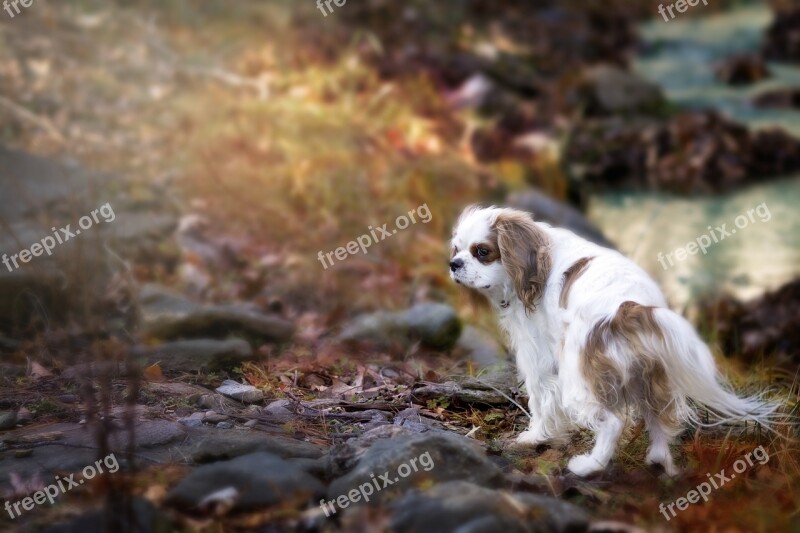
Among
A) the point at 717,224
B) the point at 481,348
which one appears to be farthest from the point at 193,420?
the point at 717,224

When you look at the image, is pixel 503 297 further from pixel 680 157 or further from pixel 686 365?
pixel 680 157

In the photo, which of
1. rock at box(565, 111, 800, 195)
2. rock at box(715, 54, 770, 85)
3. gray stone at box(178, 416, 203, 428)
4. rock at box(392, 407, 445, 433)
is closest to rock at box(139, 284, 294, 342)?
gray stone at box(178, 416, 203, 428)

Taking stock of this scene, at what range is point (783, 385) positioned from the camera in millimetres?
5914

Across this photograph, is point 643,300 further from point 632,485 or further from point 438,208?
point 438,208

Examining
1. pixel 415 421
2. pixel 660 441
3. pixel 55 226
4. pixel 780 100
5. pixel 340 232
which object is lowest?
pixel 660 441

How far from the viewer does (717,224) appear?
35.2 feet

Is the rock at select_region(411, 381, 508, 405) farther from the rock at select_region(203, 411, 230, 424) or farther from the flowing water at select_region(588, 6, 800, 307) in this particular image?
the flowing water at select_region(588, 6, 800, 307)

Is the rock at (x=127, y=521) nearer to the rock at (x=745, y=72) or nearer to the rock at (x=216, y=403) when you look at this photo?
the rock at (x=216, y=403)

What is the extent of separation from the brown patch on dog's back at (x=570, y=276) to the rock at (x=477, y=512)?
129cm

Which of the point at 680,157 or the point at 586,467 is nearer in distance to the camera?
the point at 586,467

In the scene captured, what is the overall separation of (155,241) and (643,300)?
18.6 feet

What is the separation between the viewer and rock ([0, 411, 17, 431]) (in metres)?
4.44

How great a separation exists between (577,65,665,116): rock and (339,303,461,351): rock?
828 centimetres

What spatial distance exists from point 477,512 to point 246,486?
39.9 inches
